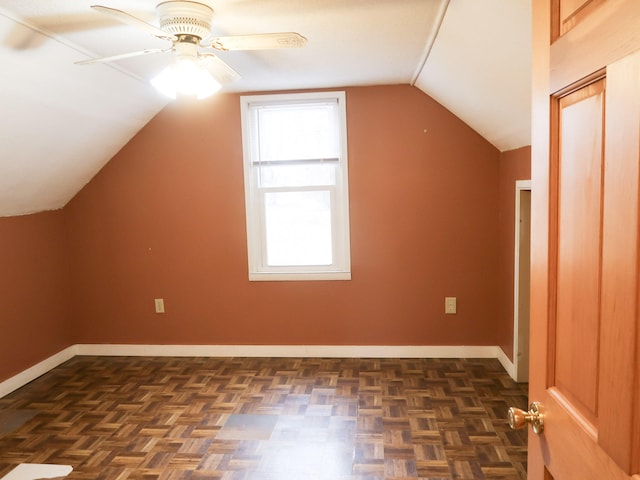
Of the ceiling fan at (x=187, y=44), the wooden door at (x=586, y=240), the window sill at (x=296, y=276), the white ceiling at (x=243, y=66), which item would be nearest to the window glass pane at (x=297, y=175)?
the white ceiling at (x=243, y=66)

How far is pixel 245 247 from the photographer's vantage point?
392 centimetres

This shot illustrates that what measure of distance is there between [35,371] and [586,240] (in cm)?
398

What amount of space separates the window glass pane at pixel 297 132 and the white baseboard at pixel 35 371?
2293 millimetres

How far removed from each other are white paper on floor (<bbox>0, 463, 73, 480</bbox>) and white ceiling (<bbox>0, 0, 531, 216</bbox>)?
171 centimetres

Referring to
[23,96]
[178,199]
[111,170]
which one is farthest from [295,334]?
[23,96]

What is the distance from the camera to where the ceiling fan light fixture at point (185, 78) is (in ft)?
6.61

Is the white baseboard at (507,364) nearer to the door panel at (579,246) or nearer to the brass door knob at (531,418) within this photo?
the brass door knob at (531,418)

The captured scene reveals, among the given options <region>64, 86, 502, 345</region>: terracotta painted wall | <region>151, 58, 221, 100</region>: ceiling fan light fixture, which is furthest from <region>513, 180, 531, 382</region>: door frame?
<region>151, 58, 221, 100</region>: ceiling fan light fixture

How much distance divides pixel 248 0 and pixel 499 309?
111 inches

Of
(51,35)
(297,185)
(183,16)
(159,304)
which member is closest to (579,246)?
(183,16)

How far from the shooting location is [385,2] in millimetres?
2145

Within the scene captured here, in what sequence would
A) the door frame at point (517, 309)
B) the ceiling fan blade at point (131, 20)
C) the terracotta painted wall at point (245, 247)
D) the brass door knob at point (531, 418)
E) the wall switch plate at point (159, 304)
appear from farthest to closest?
the wall switch plate at point (159, 304), the terracotta painted wall at point (245, 247), the door frame at point (517, 309), the ceiling fan blade at point (131, 20), the brass door knob at point (531, 418)

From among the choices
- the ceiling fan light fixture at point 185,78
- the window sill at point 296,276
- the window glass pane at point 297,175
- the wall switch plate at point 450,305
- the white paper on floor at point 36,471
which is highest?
the ceiling fan light fixture at point 185,78

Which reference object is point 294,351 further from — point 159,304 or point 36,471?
point 36,471
